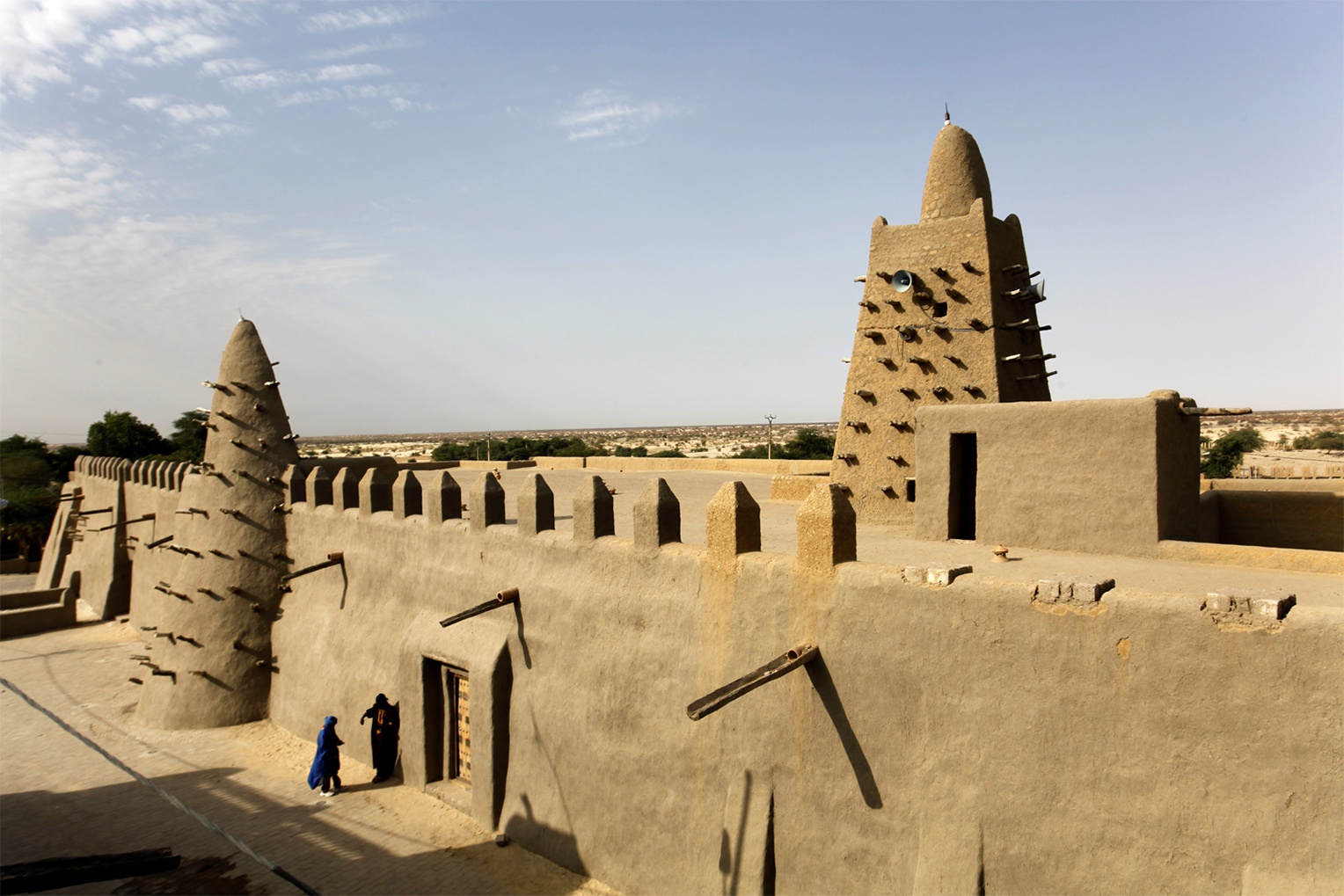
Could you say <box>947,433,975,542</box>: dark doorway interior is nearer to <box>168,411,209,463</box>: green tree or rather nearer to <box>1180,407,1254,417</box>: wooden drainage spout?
<box>1180,407,1254,417</box>: wooden drainage spout

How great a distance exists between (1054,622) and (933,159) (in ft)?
27.7

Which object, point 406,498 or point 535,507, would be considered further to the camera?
point 406,498

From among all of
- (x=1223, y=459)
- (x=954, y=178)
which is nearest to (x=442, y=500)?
(x=954, y=178)

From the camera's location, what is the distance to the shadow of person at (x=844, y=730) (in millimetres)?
6012

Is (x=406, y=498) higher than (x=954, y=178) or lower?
lower

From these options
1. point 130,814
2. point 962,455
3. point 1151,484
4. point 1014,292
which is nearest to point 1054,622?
point 1151,484

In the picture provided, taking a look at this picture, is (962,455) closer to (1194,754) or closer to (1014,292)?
(1014,292)

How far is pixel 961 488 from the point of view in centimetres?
1006

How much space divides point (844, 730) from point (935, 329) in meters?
6.66

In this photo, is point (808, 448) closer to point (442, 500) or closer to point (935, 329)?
point (935, 329)

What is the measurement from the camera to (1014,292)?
11055 millimetres

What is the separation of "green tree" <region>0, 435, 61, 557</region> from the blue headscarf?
20.9 metres

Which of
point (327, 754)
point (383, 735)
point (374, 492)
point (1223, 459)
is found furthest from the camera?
point (1223, 459)

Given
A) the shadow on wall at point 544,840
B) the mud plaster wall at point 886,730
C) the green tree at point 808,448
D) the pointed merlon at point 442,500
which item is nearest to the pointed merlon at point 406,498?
the pointed merlon at point 442,500
